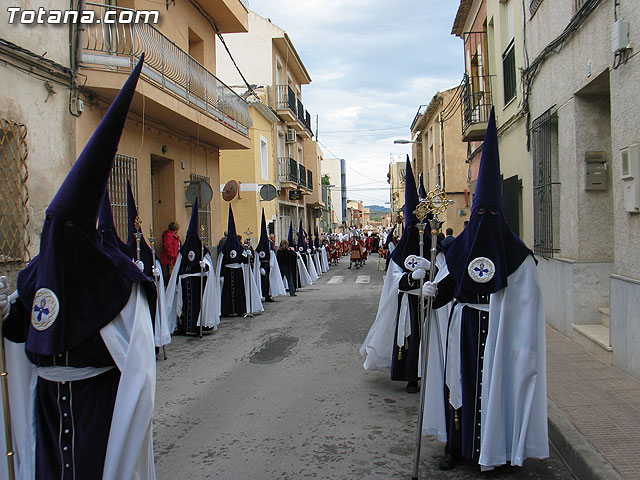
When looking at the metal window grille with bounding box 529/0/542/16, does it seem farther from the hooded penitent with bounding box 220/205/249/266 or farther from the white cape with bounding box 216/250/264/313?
the white cape with bounding box 216/250/264/313

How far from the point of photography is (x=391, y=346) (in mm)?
7035

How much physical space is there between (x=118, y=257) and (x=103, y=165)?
0.50 metres

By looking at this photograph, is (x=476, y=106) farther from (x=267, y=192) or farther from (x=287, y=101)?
(x=287, y=101)

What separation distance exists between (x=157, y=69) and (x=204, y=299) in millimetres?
5095

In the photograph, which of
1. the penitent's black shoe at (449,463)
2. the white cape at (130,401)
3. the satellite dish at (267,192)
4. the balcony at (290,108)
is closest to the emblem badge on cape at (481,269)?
the penitent's black shoe at (449,463)

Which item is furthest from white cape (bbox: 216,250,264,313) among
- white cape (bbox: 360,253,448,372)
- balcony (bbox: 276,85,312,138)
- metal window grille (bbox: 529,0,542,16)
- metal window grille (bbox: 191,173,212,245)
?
balcony (bbox: 276,85,312,138)

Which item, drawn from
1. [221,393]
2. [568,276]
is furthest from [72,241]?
[568,276]

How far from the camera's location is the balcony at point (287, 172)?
30359 millimetres

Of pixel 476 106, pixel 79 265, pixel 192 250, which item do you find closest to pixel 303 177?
pixel 476 106

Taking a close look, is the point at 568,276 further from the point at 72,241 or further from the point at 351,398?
the point at 72,241

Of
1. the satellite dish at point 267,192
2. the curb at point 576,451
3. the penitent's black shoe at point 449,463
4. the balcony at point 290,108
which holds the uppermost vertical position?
the balcony at point 290,108

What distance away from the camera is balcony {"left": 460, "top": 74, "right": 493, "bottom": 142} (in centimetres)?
1548

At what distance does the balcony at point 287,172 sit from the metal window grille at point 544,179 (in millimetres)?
20541

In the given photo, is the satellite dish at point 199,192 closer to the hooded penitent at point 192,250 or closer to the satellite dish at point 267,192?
the hooded penitent at point 192,250
